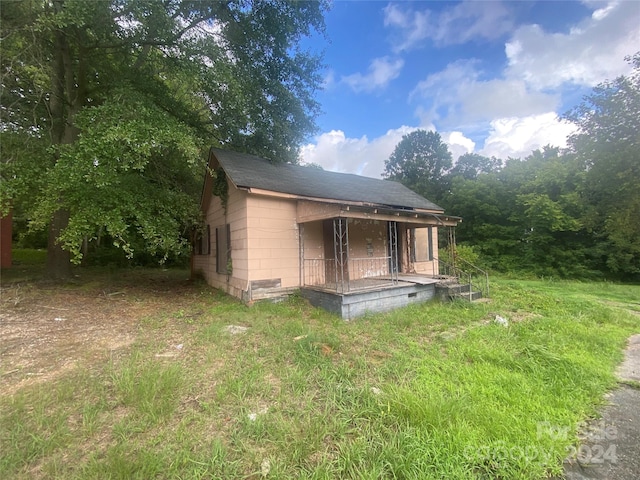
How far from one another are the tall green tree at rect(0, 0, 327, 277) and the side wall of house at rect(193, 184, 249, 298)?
2.93 ft

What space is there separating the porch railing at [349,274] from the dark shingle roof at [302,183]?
1955mm

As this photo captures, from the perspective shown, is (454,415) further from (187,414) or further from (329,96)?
(329,96)

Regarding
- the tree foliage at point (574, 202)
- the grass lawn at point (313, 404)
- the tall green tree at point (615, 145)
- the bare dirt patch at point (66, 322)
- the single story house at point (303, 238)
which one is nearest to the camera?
the grass lawn at point (313, 404)

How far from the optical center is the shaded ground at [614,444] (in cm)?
217

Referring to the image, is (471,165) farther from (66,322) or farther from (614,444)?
(66,322)

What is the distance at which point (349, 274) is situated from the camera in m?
8.18

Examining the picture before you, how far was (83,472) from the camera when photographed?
1973 millimetres

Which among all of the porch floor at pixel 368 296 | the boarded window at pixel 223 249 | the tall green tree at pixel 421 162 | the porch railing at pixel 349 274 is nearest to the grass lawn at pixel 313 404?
the porch floor at pixel 368 296

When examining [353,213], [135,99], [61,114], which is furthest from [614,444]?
[61,114]

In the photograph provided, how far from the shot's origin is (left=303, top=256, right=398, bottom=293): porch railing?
7.29 metres

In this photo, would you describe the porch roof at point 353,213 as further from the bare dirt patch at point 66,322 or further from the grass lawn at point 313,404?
the bare dirt patch at point 66,322

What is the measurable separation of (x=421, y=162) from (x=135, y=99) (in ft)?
99.6

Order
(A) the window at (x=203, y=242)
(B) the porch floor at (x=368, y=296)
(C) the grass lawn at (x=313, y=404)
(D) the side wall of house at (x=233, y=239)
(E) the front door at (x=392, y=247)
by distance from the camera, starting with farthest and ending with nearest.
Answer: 1. (A) the window at (x=203, y=242)
2. (E) the front door at (x=392, y=247)
3. (D) the side wall of house at (x=233, y=239)
4. (B) the porch floor at (x=368, y=296)
5. (C) the grass lawn at (x=313, y=404)

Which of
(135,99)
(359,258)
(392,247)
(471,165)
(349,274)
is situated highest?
(471,165)
